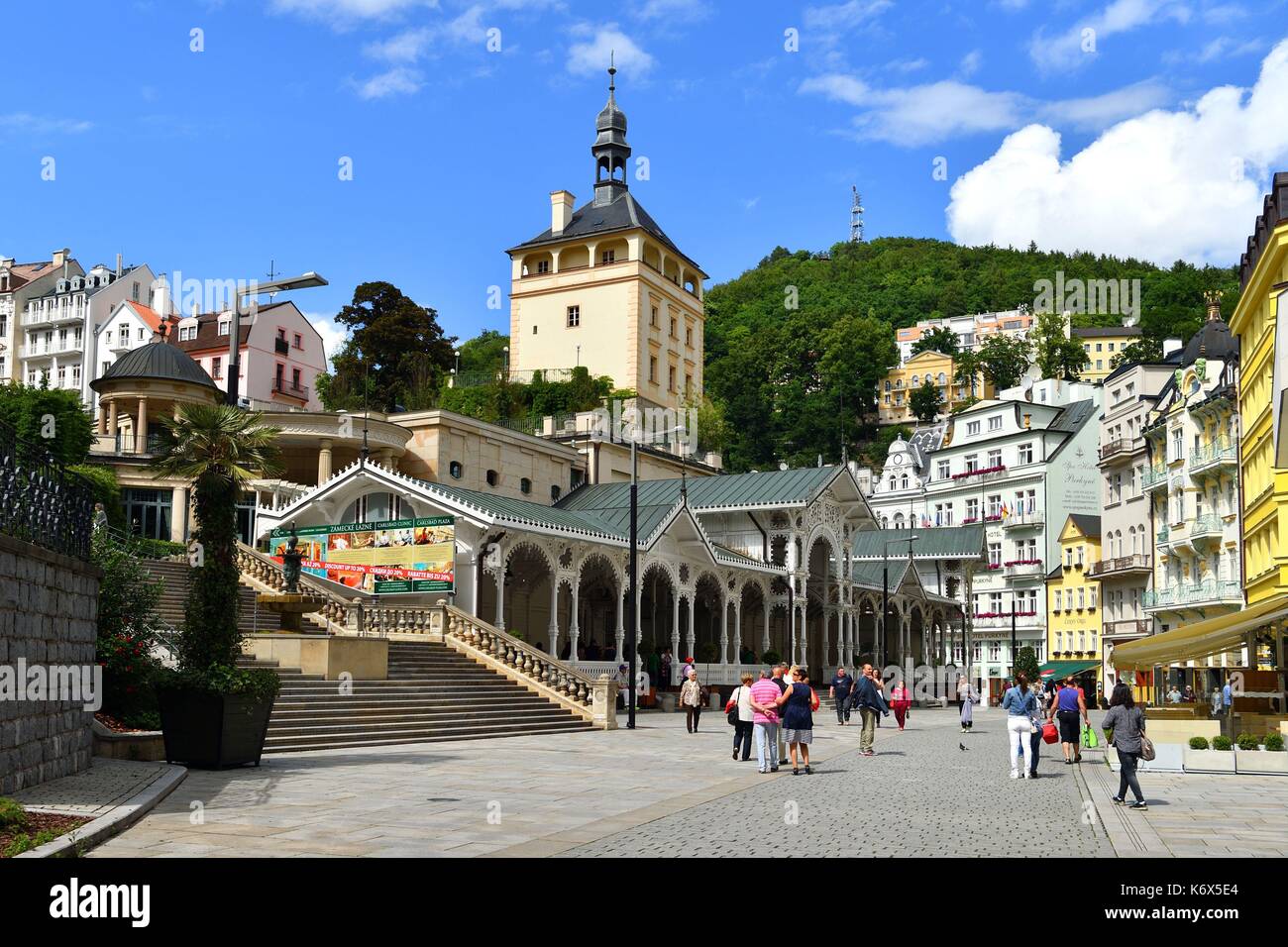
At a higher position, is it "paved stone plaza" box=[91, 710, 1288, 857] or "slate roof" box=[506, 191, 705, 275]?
"slate roof" box=[506, 191, 705, 275]

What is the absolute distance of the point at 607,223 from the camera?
271ft

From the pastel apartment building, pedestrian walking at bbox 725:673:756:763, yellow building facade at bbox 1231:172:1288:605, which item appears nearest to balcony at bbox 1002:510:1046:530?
yellow building facade at bbox 1231:172:1288:605

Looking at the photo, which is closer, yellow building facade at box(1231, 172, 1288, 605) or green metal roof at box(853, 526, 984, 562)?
yellow building facade at box(1231, 172, 1288, 605)

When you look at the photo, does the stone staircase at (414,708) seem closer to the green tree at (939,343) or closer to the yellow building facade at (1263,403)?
the yellow building facade at (1263,403)

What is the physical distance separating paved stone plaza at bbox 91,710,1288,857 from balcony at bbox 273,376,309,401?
226ft

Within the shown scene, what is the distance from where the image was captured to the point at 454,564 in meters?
32.5

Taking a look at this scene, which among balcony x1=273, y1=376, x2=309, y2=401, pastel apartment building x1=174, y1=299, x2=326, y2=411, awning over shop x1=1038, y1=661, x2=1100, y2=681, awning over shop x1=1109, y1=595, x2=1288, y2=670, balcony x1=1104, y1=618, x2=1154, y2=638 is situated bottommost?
awning over shop x1=1038, y1=661, x2=1100, y2=681

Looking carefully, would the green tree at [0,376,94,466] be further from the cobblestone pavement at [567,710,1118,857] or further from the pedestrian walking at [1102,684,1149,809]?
the pedestrian walking at [1102,684,1149,809]

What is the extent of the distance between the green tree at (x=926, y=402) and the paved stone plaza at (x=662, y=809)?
343 ft

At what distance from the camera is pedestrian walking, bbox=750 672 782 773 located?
64.7 feet

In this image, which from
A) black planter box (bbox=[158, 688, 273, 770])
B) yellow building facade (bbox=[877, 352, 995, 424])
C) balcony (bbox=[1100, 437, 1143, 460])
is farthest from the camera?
yellow building facade (bbox=[877, 352, 995, 424])

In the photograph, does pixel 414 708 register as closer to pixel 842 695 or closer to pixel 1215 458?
pixel 842 695

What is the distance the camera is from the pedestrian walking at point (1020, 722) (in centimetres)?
1933

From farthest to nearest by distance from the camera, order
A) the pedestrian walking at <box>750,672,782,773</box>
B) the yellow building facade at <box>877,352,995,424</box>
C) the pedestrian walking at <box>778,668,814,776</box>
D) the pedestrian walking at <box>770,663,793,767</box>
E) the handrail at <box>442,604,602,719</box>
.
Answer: the yellow building facade at <box>877,352,995,424</box> < the handrail at <box>442,604,602,719</box> < the pedestrian walking at <box>770,663,793,767</box> < the pedestrian walking at <box>750,672,782,773</box> < the pedestrian walking at <box>778,668,814,776</box>
